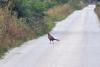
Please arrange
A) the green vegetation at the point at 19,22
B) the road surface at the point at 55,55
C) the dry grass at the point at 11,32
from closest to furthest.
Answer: the road surface at the point at 55,55 → the dry grass at the point at 11,32 → the green vegetation at the point at 19,22

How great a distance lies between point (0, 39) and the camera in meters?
20.7

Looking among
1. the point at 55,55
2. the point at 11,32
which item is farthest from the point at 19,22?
the point at 55,55

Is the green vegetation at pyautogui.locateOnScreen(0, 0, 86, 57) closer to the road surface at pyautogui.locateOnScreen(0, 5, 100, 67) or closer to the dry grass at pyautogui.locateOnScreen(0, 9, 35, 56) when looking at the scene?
the dry grass at pyautogui.locateOnScreen(0, 9, 35, 56)

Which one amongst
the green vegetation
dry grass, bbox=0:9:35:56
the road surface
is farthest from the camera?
the green vegetation

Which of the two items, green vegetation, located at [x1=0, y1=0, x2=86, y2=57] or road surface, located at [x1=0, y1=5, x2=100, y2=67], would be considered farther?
green vegetation, located at [x1=0, y1=0, x2=86, y2=57]

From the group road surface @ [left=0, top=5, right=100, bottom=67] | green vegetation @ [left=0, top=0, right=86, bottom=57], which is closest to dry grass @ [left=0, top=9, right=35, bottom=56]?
green vegetation @ [left=0, top=0, right=86, bottom=57]

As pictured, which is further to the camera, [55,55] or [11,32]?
[11,32]

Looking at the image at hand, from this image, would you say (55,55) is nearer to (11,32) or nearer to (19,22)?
(11,32)

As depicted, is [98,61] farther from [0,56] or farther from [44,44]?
[44,44]

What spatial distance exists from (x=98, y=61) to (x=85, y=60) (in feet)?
1.68

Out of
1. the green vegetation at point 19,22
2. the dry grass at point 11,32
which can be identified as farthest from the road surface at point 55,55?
the green vegetation at point 19,22

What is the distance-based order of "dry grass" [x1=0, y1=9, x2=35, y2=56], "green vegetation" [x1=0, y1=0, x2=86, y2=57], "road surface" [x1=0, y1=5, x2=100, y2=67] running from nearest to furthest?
"road surface" [x1=0, y1=5, x2=100, y2=67], "dry grass" [x1=0, y1=9, x2=35, y2=56], "green vegetation" [x1=0, y1=0, x2=86, y2=57]

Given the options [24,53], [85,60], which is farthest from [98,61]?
[24,53]

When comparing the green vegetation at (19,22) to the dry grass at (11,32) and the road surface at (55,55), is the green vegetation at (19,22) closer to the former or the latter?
the dry grass at (11,32)
